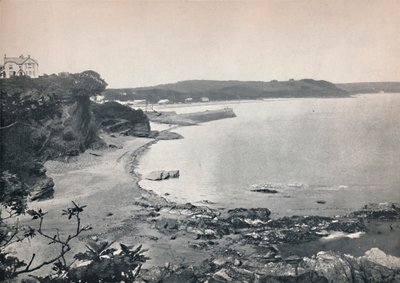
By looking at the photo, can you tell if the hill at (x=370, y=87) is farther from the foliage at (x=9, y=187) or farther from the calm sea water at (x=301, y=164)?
the foliage at (x=9, y=187)

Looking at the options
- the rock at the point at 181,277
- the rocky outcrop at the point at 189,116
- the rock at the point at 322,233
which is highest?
the rocky outcrop at the point at 189,116

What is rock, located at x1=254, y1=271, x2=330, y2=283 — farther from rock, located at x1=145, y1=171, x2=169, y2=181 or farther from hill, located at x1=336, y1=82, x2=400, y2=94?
hill, located at x1=336, y1=82, x2=400, y2=94

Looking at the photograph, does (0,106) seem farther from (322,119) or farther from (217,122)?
(217,122)

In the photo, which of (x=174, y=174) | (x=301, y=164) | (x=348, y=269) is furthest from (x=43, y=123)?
(x=348, y=269)

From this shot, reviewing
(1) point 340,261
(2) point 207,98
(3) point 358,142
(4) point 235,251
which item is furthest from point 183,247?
(2) point 207,98

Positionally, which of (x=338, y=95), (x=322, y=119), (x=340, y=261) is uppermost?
(x=338, y=95)

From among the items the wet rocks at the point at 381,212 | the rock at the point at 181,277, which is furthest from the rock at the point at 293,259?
the wet rocks at the point at 381,212

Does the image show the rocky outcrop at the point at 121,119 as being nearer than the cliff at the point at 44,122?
No
